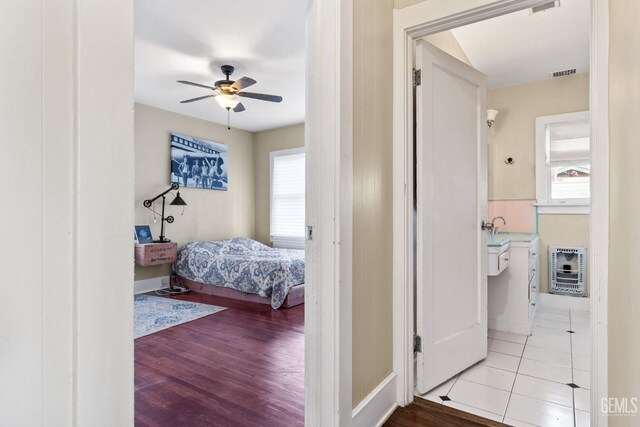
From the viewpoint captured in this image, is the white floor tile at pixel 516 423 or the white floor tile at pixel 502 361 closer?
the white floor tile at pixel 516 423

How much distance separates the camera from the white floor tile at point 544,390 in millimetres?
1926

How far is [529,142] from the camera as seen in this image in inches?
152

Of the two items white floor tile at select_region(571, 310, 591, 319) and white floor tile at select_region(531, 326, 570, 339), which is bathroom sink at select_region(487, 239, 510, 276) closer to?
white floor tile at select_region(531, 326, 570, 339)

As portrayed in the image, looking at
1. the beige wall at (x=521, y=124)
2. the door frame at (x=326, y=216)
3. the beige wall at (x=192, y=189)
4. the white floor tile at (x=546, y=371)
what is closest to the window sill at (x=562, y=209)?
the beige wall at (x=521, y=124)

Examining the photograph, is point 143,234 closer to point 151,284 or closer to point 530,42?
point 151,284

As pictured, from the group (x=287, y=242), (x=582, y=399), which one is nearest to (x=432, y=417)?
(x=582, y=399)

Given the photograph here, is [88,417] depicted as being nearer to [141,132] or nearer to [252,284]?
[252,284]

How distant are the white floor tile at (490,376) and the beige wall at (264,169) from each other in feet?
14.0

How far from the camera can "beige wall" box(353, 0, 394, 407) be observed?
1.54 meters

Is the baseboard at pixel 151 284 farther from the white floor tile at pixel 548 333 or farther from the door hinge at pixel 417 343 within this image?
the white floor tile at pixel 548 333

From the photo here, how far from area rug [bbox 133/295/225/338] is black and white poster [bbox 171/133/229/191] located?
5.81 feet

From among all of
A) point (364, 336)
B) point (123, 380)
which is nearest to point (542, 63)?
point (364, 336)

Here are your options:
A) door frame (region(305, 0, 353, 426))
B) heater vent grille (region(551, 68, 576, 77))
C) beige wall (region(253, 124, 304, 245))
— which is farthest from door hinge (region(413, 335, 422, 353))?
beige wall (region(253, 124, 304, 245))

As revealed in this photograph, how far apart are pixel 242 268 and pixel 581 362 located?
3.27 metres
